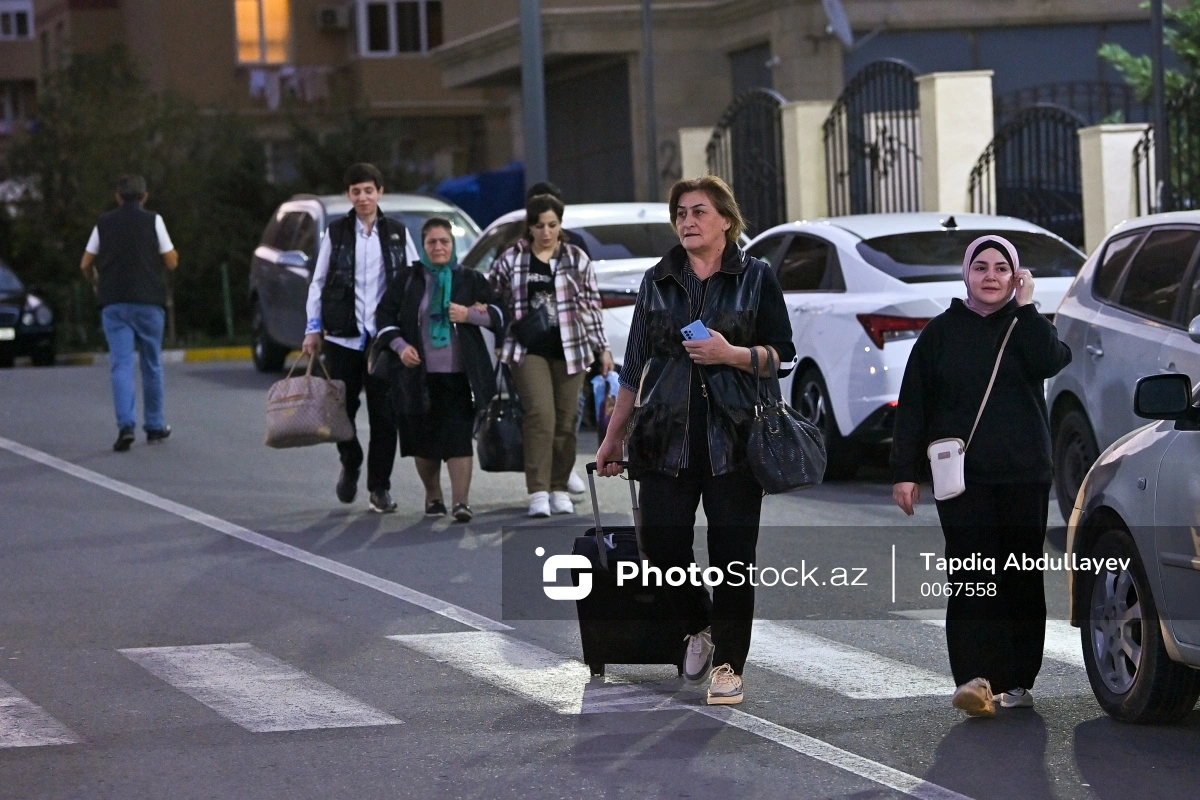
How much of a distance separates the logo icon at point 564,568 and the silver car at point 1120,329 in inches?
108

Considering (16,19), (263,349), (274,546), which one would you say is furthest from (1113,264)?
(16,19)

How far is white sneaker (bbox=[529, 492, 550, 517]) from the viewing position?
37.1 ft

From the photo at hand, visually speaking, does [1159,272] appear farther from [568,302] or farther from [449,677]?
[449,677]

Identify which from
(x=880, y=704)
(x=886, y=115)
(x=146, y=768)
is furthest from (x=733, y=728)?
(x=886, y=115)

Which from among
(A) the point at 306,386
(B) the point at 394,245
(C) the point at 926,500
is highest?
(B) the point at 394,245

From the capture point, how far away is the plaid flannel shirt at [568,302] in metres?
11.1

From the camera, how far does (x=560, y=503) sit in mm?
11492

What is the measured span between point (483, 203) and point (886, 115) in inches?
542

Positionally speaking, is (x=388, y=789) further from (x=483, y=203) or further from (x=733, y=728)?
(x=483, y=203)

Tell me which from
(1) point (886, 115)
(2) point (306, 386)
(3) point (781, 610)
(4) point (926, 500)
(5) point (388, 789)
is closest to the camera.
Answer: (5) point (388, 789)

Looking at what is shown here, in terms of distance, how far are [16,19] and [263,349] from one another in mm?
50968

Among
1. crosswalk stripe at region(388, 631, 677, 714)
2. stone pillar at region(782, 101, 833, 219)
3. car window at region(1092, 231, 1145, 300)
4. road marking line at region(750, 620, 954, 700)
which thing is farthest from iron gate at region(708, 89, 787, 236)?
crosswalk stripe at region(388, 631, 677, 714)

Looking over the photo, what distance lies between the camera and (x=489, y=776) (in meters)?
5.96

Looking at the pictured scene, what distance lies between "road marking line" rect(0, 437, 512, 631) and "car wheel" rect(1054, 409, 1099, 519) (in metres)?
3.46
